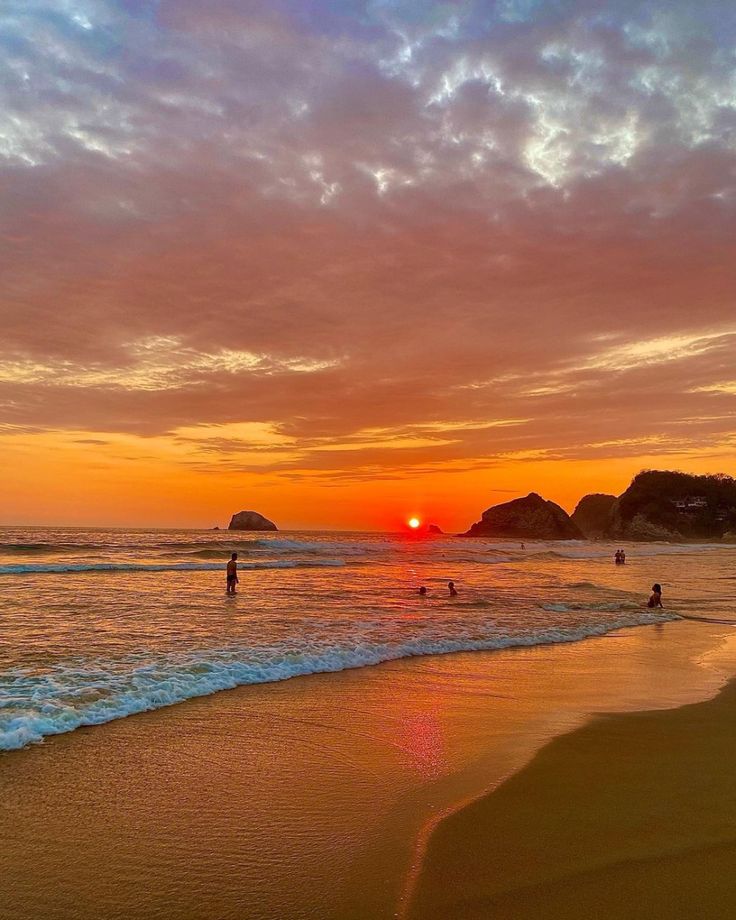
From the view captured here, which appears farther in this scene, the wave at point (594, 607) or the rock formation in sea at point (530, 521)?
the rock formation in sea at point (530, 521)

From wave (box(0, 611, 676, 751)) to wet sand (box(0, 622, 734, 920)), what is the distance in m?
0.40

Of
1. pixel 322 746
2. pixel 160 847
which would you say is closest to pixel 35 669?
pixel 322 746

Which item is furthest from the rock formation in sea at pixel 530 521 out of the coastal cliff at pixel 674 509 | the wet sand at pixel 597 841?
the wet sand at pixel 597 841

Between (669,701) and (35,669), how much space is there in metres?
9.99

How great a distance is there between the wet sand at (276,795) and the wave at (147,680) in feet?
1.31

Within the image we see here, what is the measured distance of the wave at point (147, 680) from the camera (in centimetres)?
774

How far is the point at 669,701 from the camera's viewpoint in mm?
9477

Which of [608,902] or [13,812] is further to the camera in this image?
[13,812]

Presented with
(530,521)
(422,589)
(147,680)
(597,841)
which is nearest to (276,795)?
(597,841)

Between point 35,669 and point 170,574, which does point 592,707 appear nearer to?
point 35,669

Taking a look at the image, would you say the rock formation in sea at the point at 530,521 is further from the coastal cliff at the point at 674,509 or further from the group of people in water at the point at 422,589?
the group of people in water at the point at 422,589

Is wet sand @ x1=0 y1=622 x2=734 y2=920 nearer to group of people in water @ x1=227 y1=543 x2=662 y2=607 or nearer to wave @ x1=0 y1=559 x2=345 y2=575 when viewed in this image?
group of people in water @ x1=227 y1=543 x2=662 y2=607

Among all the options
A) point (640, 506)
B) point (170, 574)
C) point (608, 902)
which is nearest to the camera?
point (608, 902)

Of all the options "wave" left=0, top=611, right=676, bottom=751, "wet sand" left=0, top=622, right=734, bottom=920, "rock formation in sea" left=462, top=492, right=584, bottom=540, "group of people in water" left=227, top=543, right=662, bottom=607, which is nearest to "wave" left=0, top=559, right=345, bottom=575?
"group of people in water" left=227, top=543, right=662, bottom=607
